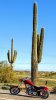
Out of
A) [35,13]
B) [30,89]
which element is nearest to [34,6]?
[35,13]

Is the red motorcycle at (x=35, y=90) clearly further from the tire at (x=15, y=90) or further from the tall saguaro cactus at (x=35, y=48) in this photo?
the tall saguaro cactus at (x=35, y=48)

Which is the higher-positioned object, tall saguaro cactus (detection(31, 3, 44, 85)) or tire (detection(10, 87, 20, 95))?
tall saguaro cactus (detection(31, 3, 44, 85))

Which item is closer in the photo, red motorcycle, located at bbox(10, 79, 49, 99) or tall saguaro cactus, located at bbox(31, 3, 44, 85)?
red motorcycle, located at bbox(10, 79, 49, 99)

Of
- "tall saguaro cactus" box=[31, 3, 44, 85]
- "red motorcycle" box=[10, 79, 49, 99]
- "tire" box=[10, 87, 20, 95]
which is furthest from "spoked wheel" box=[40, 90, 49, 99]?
"tall saguaro cactus" box=[31, 3, 44, 85]

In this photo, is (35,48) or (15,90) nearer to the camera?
(15,90)

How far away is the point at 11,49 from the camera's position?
4072 centimetres

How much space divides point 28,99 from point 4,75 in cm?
1904

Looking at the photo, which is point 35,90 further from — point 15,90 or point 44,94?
point 15,90

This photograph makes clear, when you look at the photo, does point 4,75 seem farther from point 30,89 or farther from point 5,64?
point 30,89

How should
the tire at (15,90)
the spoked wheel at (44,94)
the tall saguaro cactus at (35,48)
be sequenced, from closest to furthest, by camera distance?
the spoked wheel at (44,94)
the tire at (15,90)
the tall saguaro cactus at (35,48)

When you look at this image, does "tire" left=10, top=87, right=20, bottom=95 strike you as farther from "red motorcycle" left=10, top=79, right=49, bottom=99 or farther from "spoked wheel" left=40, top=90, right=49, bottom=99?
"spoked wheel" left=40, top=90, right=49, bottom=99

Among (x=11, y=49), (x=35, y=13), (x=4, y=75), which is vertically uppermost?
(x=35, y=13)

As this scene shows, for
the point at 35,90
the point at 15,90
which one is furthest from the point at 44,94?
the point at 15,90

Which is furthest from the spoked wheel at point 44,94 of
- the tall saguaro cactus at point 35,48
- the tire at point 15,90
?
the tall saguaro cactus at point 35,48
